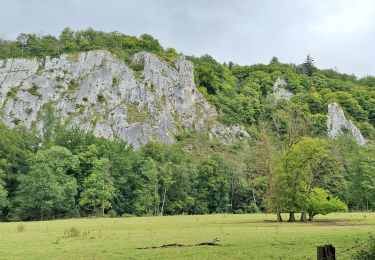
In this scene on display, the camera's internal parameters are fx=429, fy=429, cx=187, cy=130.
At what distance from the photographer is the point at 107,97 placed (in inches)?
5187

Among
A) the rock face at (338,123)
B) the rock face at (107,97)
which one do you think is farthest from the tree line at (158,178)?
the rock face at (338,123)

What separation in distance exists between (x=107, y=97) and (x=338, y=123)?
8506 centimetres

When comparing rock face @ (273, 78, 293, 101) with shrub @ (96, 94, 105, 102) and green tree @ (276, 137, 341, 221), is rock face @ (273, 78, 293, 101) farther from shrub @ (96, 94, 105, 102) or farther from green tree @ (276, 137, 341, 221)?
green tree @ (276, 137, 341, 221)

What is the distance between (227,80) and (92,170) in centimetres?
11264

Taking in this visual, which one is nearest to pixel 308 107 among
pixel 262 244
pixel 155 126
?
pixel 155 126

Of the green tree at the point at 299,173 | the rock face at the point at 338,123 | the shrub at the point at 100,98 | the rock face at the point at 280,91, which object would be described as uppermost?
the rock face at the point at 280,91

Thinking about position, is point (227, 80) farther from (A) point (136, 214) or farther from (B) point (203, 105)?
(A) point (136, 214)

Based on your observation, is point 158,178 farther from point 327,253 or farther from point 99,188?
point 327,253

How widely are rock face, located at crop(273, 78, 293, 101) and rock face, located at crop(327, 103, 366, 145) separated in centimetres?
2529

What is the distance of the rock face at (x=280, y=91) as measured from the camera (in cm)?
18450

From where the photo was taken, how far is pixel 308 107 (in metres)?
167

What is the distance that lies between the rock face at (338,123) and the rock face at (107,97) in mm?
35728

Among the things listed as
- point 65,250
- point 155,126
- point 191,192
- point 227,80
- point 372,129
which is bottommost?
point 65,250

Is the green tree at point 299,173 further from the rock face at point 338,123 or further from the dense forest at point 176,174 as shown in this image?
the rock face at point 338,123
